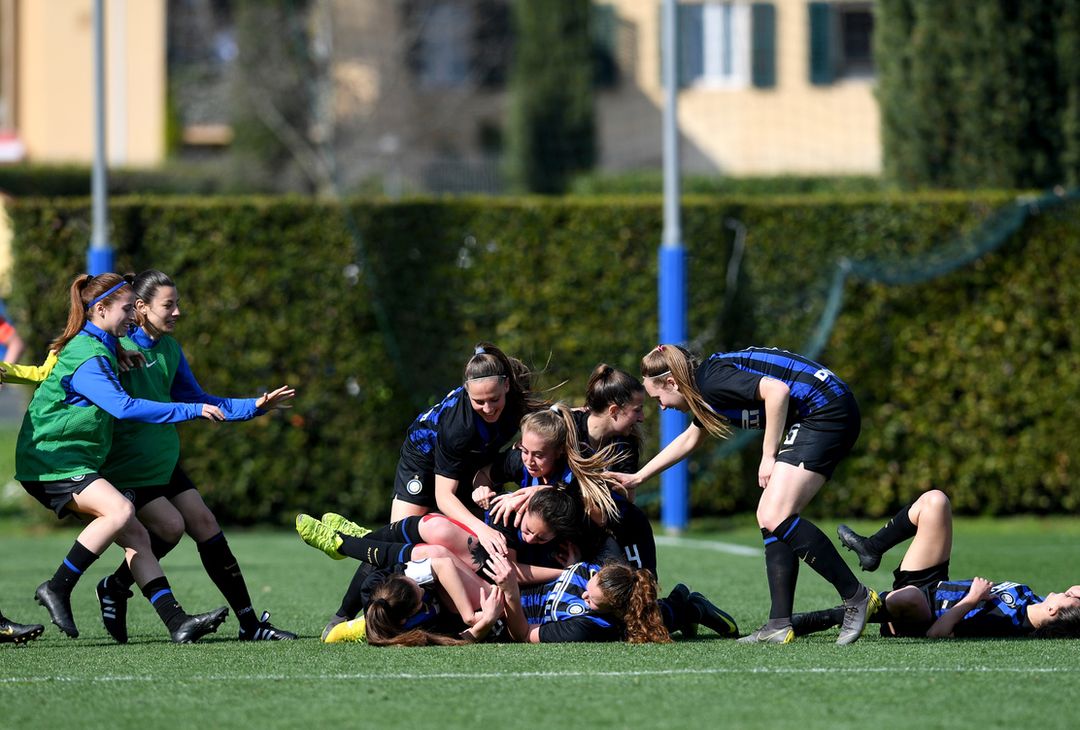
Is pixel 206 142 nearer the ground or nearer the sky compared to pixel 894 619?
nearer the sky

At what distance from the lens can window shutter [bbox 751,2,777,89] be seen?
105ft

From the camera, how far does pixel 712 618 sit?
7000 mm

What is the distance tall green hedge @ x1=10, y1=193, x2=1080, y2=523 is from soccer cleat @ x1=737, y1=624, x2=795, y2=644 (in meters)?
6.61

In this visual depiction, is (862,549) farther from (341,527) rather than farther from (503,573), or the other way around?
(341,527)

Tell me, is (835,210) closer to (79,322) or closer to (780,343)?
(780,343)

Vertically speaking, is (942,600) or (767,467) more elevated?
(767,467)

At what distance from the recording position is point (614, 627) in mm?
6902

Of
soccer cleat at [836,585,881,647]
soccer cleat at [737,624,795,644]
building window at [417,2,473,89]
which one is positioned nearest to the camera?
soccer cleat at [836,585,881,647]

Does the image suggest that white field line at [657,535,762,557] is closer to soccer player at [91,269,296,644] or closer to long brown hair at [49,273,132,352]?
soccer player at [91,269,296,644]

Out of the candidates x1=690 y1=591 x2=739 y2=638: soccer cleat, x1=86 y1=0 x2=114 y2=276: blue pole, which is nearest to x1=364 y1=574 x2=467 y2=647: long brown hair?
x1=690 y1=591 x2=739 y2=638: soccer cleat

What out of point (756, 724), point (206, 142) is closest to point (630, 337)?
point (756, 724)

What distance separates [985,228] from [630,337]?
3356mm

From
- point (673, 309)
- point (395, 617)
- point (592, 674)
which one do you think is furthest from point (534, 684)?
Result: point (673, 309)

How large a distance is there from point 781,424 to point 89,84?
3095cm
